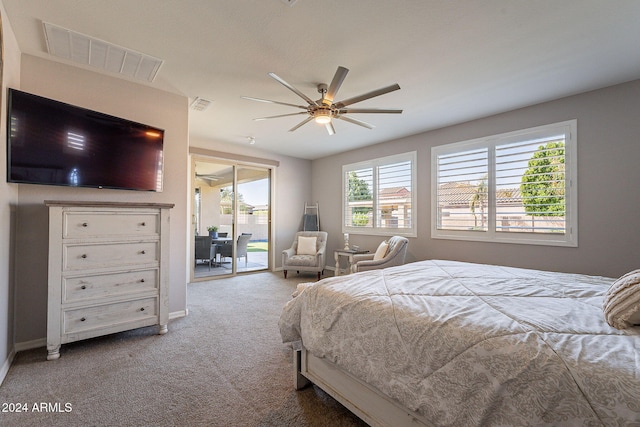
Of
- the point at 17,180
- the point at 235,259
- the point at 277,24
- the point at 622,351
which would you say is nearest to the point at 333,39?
the point at 277,24

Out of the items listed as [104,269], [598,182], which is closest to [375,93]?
[598,182]

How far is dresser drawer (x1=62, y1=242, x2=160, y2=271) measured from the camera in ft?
7.39

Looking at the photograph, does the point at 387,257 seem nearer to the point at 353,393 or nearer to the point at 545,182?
the point at 545,182

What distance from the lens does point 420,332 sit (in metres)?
1.18

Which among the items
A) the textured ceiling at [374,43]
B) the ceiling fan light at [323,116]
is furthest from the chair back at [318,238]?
the ceiling fan light at [323,116]

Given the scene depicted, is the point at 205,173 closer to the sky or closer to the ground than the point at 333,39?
closer to the ground

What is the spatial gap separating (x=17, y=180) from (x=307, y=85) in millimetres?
2646

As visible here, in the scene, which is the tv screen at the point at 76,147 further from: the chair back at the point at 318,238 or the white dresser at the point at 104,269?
the chair back at the point at 318,238

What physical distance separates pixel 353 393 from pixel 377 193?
4048 millimetres

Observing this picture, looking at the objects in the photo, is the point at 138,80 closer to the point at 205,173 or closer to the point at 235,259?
the point at 205,173

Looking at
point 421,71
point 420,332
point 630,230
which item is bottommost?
point 420,332

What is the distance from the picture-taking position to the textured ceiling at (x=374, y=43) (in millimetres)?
1842

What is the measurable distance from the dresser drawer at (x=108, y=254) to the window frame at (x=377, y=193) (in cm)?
370

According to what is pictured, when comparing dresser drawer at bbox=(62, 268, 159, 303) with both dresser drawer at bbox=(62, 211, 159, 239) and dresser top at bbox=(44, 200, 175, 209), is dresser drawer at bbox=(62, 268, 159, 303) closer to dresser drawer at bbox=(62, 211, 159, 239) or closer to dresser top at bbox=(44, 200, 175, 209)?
dresser drawer at bbox=(62, 211, 159, 239)
